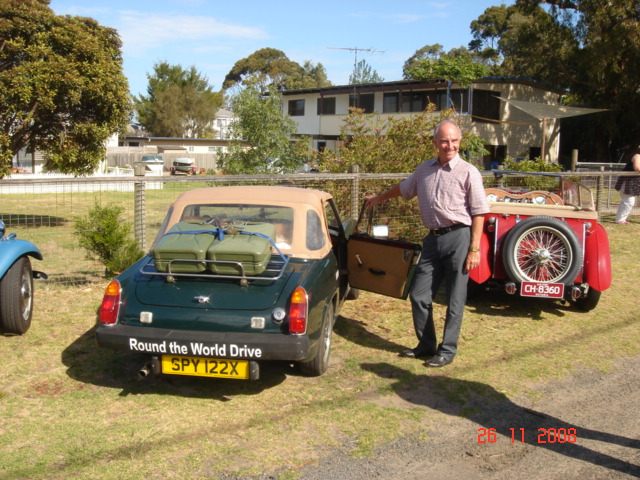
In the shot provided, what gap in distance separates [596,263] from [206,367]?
440cm

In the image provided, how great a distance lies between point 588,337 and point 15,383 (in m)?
5.30

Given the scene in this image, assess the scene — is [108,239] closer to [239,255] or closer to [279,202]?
[279,202]

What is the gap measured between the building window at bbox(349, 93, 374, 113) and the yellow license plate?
38.0 meters

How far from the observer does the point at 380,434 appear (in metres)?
4.09

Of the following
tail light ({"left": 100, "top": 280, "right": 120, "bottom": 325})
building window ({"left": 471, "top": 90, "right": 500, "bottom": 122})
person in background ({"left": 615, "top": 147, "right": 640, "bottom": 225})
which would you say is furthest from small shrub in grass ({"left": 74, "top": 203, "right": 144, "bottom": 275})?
building window ({"left": 471, "top": 90, "right": 500, "bottom": 122})

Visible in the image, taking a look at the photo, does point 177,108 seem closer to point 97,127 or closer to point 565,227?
point 97,127

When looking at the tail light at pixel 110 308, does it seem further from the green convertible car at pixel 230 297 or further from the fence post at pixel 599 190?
the fence post at pixel 599 190

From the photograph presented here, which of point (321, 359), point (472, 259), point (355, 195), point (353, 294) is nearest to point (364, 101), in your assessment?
point (355, 195)

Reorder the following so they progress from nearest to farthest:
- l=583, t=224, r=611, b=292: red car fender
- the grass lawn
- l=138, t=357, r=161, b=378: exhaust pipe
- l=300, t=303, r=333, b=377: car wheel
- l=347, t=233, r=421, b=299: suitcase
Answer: the grass lawn, l=138, t=357, r=161, b=378: exhaust pipe, l=300, t=303, r=333, b=377: car wheel, l=347, t=233, r=421, b=299: suitcase, l=583, t=224, r=611, b=292: red car fender

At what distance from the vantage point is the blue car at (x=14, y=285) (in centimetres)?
563

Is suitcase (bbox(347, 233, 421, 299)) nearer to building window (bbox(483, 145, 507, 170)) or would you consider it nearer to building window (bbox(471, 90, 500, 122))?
building window (bbox(471, 90, 500, 122))

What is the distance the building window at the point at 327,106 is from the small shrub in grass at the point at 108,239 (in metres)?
38.0

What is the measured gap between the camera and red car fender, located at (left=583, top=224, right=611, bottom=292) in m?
6.61

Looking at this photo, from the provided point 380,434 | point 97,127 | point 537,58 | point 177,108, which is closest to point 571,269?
point 380,434
